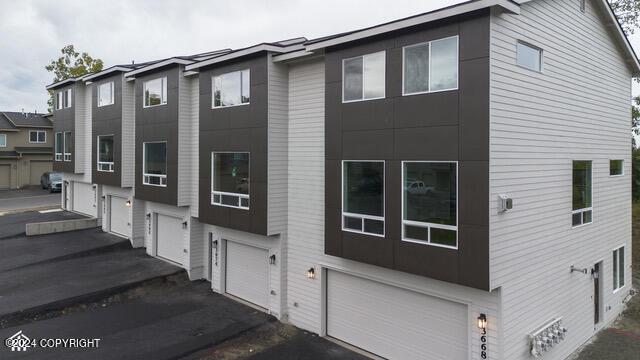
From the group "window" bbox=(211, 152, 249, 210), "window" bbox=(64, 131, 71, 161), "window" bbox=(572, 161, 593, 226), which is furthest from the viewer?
"window" bbox=(64, 131, 71, 161)

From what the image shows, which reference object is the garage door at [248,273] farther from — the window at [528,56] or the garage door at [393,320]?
the window at [528,56]

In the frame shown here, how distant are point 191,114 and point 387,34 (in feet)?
31.4

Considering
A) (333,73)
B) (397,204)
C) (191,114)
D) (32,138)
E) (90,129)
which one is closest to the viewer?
(397,204)

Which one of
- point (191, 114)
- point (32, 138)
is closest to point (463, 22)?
point (191, 114)

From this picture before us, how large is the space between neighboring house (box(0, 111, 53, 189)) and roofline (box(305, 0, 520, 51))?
36.9 metres

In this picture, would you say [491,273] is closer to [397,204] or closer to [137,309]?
[397,204]

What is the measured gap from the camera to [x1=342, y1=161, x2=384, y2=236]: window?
10.1m

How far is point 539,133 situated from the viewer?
31.8ft

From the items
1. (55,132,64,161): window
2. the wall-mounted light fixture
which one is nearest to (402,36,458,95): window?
the wall-mounted light fixture

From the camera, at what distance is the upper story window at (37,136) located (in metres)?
39.8

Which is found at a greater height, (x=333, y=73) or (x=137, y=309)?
(x=333, y=73)

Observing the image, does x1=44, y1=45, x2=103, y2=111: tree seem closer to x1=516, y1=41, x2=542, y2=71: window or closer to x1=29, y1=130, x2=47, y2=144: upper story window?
x1=29, y1=130, x2=47, y2=144: upper story window

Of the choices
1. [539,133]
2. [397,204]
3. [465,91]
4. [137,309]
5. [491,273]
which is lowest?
[137,309]

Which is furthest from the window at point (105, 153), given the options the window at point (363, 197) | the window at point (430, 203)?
the window at point (430, 203)
